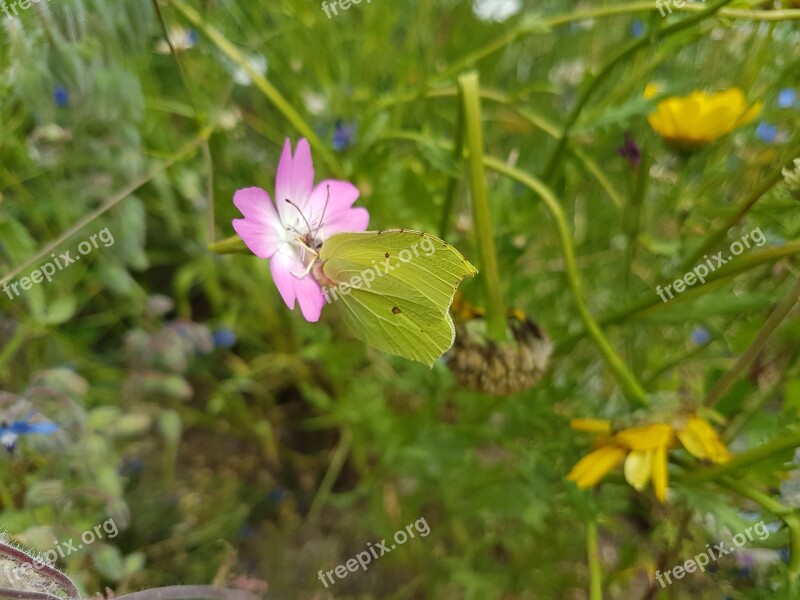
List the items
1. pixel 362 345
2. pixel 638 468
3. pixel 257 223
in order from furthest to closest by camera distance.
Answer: pixel 362 345 < pixel 638 468 < pixel 257 223

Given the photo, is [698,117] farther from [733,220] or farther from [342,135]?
[342,135]

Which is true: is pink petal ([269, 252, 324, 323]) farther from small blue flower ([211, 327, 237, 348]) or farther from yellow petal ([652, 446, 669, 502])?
small blue flower ([211, 327, 237, 348])

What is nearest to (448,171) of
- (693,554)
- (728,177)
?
(728,177)

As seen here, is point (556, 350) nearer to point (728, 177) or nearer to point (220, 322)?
point (728, 177)

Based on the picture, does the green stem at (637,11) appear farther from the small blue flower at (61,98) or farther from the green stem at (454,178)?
the small blue flower at (61,98)

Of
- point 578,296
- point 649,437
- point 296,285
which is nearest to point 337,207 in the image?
point 296,285

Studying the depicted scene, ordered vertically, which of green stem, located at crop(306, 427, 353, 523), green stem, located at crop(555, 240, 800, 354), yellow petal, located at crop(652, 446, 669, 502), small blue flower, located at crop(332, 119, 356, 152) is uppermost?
small blue flower, located at crop(332, 119, 356, 152)

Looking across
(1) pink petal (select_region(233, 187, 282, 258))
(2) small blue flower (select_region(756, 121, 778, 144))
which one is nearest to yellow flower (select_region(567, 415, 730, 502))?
(1) pink petal (select_region(233, 187, 282, 258))
